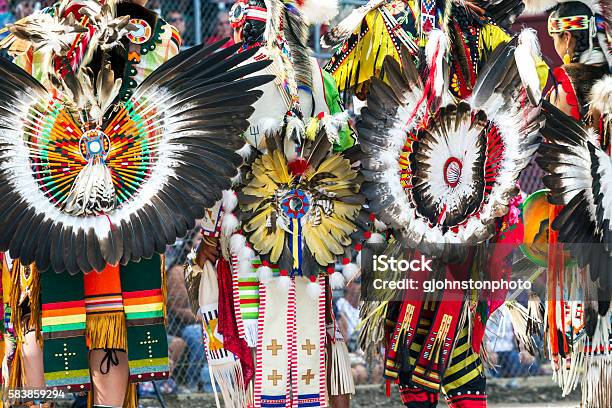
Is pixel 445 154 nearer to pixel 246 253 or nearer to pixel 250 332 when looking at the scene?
pixel 246 253

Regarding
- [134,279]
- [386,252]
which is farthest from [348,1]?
[134,279]

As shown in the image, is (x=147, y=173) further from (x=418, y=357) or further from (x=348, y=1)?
(x=348, y=1)

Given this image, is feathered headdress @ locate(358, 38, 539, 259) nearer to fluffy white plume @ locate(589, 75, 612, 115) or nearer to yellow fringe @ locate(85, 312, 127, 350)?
fluffy white plume @ locate(589, 75, 612, 115)

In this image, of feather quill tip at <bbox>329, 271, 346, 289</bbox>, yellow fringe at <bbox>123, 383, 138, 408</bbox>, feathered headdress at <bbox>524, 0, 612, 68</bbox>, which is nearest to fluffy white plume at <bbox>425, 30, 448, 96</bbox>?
feathered headdress at <bbox>524, 0, 612, 68</bbox>

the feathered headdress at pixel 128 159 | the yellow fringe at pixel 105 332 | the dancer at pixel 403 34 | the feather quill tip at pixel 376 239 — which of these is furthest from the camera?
the dancer at pixel 403 34

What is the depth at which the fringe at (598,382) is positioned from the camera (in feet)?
15.8

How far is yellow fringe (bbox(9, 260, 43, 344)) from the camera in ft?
14.8

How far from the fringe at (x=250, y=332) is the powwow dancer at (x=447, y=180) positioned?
0.56 metres

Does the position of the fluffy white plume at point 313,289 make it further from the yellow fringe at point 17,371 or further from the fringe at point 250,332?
the yellow fringe at point 17,371

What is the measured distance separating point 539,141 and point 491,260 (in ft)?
1.85

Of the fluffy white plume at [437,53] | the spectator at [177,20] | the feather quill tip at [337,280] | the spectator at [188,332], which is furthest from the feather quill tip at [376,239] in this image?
the spectator at [177,20]

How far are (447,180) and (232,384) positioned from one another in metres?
1.21

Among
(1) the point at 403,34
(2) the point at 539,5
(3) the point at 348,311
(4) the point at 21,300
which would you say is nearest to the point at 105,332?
(4) the point at 21,300

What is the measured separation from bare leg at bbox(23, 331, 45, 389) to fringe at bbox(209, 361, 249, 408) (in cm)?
71
